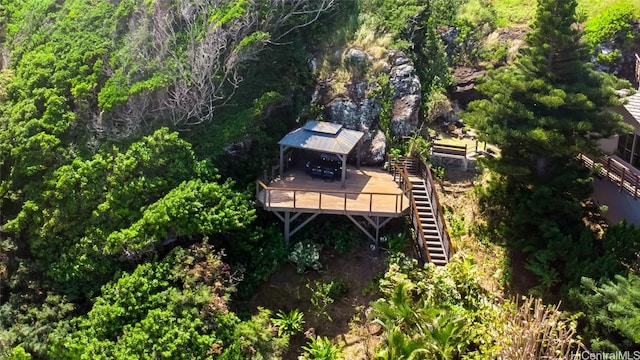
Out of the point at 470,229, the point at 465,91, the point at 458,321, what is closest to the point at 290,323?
the point at 458,321

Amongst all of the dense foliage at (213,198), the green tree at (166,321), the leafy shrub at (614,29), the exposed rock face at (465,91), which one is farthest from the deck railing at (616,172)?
the green tree at (166,321)

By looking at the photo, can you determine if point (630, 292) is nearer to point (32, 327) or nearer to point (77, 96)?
point (32, 327)

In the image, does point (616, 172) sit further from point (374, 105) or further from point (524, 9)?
point (524, 9)

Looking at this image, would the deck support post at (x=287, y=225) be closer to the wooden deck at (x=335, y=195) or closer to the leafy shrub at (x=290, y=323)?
the wooden deck at (x=335, y=195)

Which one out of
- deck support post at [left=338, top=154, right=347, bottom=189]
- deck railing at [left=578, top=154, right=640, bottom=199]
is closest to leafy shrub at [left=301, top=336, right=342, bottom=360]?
deck support post at [left=338, top=154, right=347, bottom=189]

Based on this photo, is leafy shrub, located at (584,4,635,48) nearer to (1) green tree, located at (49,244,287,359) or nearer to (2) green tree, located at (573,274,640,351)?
(2) green tree, located at (573,274,640,351)

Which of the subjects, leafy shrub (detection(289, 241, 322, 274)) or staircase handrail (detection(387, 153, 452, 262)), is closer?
staircase handrail (detection(387, 153, 452, 262))

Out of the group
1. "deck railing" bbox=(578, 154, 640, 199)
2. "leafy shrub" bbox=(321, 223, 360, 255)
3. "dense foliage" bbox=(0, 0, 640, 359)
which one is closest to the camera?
"dense foliage" bbox=(0, 0, 640, 359)
